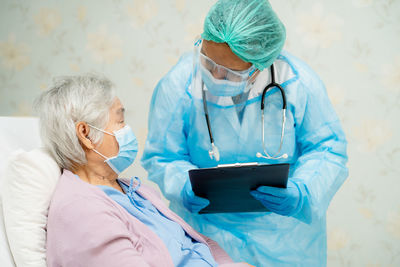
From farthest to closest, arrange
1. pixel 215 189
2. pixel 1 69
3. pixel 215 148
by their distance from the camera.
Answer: pixel 1 69
pixel 215 148
pixel 215 189

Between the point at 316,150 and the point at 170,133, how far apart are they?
0.54 metres

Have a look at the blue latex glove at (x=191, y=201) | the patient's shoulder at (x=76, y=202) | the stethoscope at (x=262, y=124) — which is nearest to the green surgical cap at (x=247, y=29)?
the stethoscope at (x=262, y=124)

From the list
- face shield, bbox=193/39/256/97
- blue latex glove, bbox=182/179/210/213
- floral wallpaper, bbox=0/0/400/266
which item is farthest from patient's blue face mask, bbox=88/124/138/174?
floral wallpaper, bbox=0/0/400/266

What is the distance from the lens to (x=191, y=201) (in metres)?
1.30

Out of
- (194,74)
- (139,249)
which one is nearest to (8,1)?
(194,74)

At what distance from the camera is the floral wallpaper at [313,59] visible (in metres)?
2.02

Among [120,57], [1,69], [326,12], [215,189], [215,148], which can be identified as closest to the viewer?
[215,189]

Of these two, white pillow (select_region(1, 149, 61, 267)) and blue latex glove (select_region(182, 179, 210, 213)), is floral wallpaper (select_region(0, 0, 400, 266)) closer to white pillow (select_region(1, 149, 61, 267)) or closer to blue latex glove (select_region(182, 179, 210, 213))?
blue latex glove (select_region(182, 179, 210, 213))

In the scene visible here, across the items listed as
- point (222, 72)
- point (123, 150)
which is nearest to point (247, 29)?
point (222, 72)

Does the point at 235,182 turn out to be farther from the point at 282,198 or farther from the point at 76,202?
the point at 76,202

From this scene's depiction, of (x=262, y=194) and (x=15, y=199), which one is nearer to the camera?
(x=15, y=199)

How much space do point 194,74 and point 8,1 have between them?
1662 millimetres

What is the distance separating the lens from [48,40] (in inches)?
89.4

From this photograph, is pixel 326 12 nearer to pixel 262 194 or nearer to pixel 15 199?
pixel 262 194
